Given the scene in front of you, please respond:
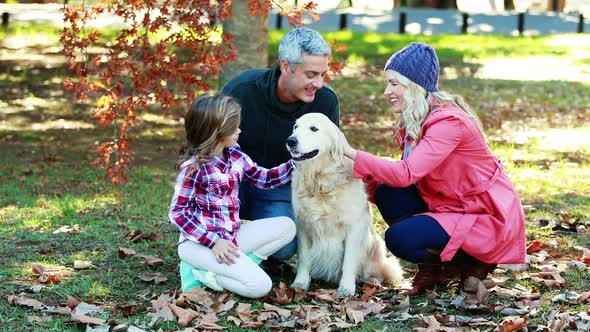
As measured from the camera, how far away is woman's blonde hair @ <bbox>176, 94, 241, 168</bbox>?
504 centimetres

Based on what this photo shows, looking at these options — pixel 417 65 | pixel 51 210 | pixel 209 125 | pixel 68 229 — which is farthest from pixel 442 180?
pixel 51 210

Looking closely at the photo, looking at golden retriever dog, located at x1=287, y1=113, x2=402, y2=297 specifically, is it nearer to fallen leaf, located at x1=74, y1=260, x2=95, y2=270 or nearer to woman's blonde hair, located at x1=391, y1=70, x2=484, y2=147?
woman's blonde hair, located at x1=391, y1=70, x2=484, y2=147

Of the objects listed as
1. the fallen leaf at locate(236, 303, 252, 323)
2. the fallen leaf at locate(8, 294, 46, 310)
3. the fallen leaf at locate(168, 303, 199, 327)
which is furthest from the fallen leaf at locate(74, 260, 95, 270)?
the fallen leaf at locate(236, 303, 252, 323)

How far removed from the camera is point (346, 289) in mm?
5285

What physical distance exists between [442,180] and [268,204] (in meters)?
1.32

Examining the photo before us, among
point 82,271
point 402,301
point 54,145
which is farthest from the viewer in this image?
point 54,145

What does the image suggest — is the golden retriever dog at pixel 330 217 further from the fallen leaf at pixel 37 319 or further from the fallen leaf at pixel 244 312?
the fallen leaf at pixel 37 319

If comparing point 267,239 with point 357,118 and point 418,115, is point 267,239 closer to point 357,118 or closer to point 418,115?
point 418,115

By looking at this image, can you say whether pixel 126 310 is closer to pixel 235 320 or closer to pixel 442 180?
pixel 235 320

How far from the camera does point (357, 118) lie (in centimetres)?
1284

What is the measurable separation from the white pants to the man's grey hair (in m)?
1.00

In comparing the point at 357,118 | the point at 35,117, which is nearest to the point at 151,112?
the point at 35,117

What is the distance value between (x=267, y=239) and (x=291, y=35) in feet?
4.18

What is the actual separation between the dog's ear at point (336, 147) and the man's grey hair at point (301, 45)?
0.54 meters
